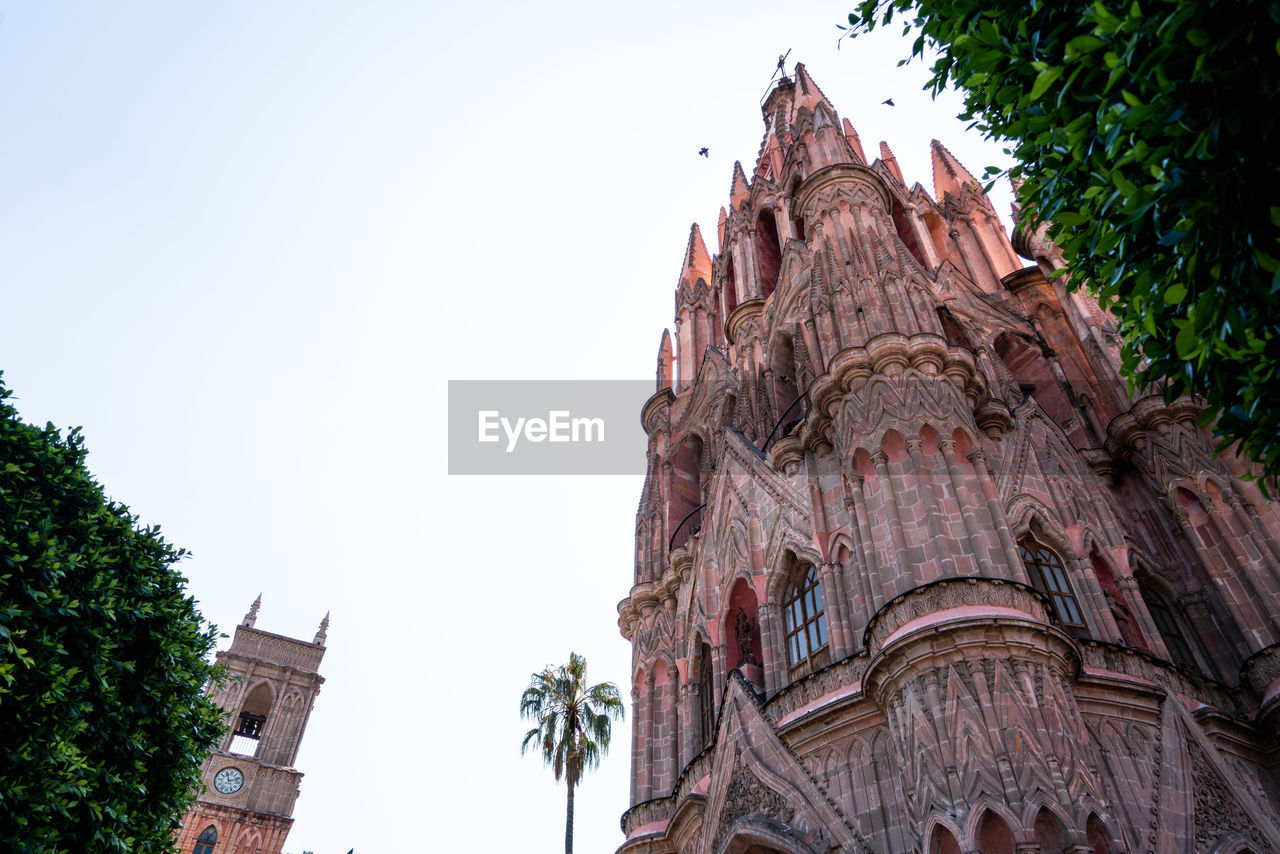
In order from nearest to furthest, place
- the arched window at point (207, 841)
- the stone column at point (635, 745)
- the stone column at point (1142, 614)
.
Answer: the stone column at point (1142, 614)
the stone column at point (635, 745)
the arched window at point (207, 841)

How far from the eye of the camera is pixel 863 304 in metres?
20.9

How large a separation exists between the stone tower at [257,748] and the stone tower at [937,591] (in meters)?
32.4

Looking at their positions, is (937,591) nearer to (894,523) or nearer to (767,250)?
(894,523)

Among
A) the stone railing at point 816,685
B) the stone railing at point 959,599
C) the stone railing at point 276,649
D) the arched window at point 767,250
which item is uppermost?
the arched window at point 767,250

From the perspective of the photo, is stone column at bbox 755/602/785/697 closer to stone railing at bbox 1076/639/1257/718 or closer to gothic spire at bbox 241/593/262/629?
stone railing at bbox 1076/639/1257/718

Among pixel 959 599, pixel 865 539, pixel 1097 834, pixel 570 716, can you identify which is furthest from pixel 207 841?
pixel 1097 834

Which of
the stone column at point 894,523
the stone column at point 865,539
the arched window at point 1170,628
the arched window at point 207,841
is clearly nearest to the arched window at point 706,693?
the stone column at point 865,539

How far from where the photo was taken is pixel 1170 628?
18.6 m

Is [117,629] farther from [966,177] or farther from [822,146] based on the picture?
[966,177]

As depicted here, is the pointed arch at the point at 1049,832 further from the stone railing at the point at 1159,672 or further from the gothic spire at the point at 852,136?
the gothic spire at the point at 852,136

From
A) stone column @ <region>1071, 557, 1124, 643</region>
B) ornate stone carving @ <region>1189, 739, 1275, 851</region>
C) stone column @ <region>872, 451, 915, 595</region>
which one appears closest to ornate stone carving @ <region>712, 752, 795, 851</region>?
stone column @ <region>872, 451, 915, 595</region>

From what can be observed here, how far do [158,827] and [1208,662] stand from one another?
62.7 ft

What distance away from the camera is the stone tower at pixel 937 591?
13.7 metres

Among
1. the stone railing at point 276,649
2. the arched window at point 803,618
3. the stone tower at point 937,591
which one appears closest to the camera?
the stone tower at point 937,591
